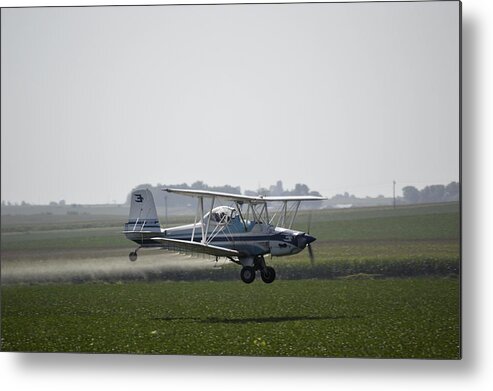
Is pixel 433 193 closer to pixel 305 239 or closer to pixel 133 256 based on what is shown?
pixel 305 239

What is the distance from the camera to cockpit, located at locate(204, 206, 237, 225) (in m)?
13.7

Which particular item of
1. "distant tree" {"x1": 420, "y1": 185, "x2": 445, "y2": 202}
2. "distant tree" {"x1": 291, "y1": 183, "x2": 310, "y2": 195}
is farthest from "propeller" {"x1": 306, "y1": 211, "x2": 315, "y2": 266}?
"distant tree" {"x1": 420, "y1": 185, "x2": 445, "y2": 202}

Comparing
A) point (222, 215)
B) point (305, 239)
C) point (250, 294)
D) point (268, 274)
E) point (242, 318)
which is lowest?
point (242, 318)

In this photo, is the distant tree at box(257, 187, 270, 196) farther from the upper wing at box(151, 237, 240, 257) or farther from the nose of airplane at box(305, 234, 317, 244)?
the upper wing at box(151, 237, 240, 257)

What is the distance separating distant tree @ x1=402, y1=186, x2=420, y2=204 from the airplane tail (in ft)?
9.67

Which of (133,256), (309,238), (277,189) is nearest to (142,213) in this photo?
(133,256)

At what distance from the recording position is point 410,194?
12.1m

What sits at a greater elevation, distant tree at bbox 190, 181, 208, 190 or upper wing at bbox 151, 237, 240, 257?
distant tree at bbox 190, 181, 208, 190

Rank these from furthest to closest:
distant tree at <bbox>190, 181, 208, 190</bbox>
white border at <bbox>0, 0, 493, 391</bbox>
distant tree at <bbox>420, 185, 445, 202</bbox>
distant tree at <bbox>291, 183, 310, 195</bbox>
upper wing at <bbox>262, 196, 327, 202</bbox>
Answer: distant tree at <bbox>190, 181, 208, 190</bbox>
upper wing at <bbox>262, 196, 327, 202</bbox>
distant tree at <bbox>291, 183, 310, 195</bbox>
distant tree at <bbox>420, 185, 445, 202</bbox>
white border at <bbox>0, 0, 493, 391</bbox>

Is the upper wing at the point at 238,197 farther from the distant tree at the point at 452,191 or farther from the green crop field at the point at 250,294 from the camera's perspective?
the distant tree at the point at 452,191

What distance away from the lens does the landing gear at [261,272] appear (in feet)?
43.4

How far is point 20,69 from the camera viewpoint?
12281mm

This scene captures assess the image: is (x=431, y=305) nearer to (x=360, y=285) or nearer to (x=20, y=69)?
(x=360, y=285)

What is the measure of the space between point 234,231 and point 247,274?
91 centimetres
